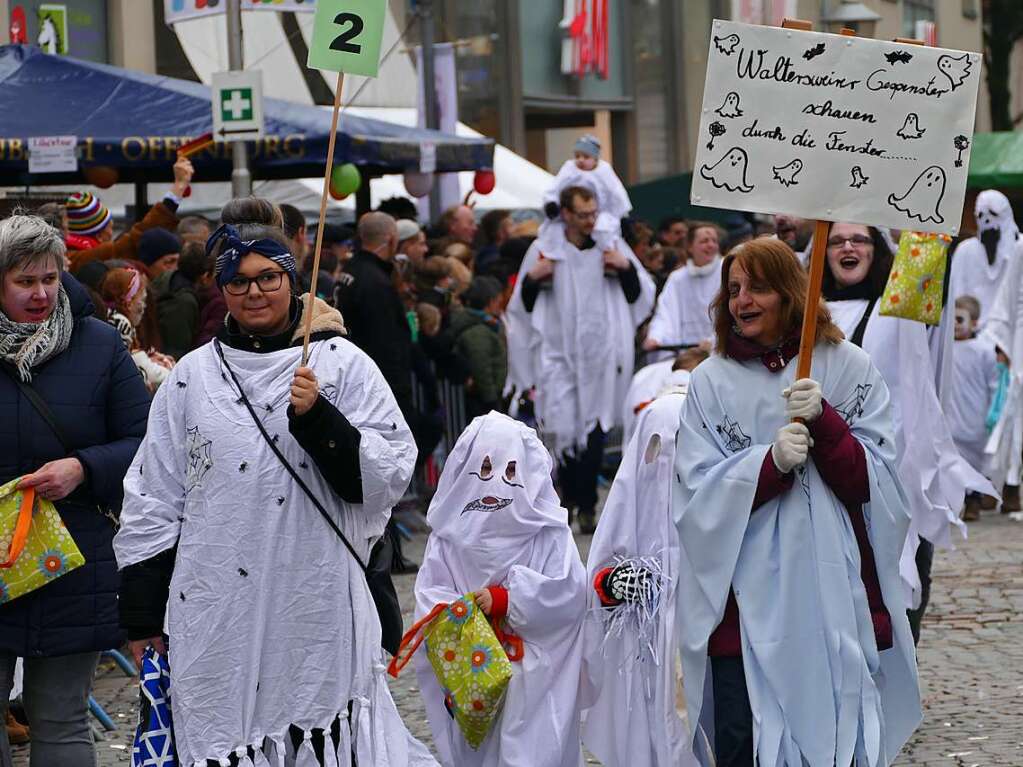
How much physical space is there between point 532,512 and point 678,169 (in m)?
26.6

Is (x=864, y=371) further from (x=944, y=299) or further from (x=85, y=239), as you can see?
(x=85, y=239)

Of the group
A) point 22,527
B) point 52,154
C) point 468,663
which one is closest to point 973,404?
point 52,154

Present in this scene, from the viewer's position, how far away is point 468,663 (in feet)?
19.7

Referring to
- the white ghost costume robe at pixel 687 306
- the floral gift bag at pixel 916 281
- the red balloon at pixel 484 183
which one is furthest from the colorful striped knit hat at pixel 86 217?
the red balloon at pixel 484 183

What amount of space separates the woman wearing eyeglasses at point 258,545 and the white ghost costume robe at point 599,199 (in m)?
8.01

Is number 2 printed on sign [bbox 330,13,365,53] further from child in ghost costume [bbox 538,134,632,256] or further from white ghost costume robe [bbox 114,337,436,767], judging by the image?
child in ghost costume [bbox 538,134,632,256]

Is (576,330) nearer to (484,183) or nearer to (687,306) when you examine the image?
(687,306)

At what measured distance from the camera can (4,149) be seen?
11.3m

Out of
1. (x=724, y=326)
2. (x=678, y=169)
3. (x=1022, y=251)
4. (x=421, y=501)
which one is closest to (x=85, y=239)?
(x=421, y=501)

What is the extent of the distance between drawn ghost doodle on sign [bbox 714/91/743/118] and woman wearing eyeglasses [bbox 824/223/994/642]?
209cm

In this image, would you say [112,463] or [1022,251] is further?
[1022,251]

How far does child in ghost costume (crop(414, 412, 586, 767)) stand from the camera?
6.08 m

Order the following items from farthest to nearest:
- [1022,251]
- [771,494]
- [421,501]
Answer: [1022,251] → [421,501] → [771,494]

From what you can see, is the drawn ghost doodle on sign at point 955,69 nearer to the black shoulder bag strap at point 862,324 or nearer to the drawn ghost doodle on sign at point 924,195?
the drawn ghost doodle on sign at point 924,195
